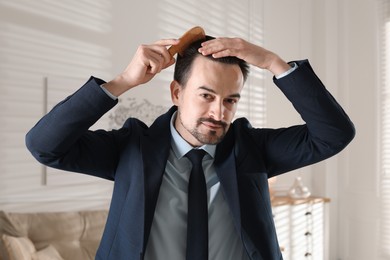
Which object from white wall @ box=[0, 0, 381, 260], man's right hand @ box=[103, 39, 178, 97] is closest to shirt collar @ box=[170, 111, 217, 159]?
man's right hand @ box=[103, 39, 178, 97]

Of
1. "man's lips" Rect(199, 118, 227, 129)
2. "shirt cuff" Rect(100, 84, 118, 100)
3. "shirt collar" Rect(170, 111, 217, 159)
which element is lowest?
"shirt collar" Rect(170, 111, 217, 159)

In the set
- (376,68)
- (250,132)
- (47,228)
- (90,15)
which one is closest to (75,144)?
(250,132)

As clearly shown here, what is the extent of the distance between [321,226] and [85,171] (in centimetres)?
403

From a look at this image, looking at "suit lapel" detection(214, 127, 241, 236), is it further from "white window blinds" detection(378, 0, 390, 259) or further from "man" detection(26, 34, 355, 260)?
"white window blinds" detection(378, 0, 390, 259)

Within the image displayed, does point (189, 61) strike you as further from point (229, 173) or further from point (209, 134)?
point (229, 173)

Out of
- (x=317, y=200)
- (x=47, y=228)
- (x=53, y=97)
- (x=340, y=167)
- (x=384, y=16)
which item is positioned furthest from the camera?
(x=340, y=167)

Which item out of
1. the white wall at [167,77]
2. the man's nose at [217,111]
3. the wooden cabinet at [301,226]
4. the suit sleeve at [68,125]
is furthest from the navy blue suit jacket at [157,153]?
the wooden cabinet at [301,226]

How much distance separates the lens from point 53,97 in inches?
133

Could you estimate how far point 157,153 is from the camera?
1345 mm

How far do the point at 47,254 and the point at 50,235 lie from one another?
12.0 inches

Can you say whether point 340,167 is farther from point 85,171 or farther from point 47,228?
point 85,171

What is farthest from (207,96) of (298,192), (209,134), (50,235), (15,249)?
(298,192)

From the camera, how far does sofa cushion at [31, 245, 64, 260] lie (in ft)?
A: 9.09

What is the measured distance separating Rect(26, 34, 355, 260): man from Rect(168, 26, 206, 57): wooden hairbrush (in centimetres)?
2
